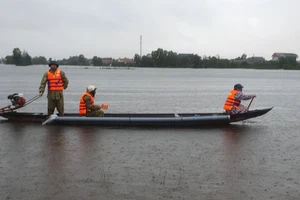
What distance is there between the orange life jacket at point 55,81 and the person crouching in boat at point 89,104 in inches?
33.0

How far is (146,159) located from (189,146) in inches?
76.5

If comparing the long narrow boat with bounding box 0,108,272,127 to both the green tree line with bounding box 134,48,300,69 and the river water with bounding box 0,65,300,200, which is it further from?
the green tree line with bounding box 134,48,300,69

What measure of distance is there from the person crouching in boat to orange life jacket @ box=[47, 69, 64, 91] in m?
0.84

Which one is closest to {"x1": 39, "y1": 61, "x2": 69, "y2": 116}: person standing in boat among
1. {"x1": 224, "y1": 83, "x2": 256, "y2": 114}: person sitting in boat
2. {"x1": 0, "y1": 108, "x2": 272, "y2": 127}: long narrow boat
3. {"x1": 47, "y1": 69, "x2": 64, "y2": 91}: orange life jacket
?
{"x1": 47, "y1": 69, "x2": 64, "y2": 91}: orange life jacket

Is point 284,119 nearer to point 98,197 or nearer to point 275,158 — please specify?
point 275,158

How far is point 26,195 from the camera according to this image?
6.14 metres

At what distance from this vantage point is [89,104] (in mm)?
13117

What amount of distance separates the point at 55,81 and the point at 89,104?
1.37 metres

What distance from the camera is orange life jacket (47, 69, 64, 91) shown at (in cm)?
1305

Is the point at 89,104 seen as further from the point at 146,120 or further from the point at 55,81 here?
the point at 146,120

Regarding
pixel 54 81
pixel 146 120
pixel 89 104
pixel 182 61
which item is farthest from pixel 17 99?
pixel 182 61

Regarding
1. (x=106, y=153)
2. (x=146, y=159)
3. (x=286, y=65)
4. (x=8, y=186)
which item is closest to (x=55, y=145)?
(x=106, y=153)

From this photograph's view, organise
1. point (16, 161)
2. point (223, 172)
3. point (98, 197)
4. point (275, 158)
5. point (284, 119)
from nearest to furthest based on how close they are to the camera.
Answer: point (98, 197)
point (223, 172)
point (16, 161)
point (275, 158)
point (284, 119)

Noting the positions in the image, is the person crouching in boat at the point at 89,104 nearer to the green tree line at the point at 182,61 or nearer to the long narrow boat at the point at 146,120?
the long narrow boat at the point at 146,120
